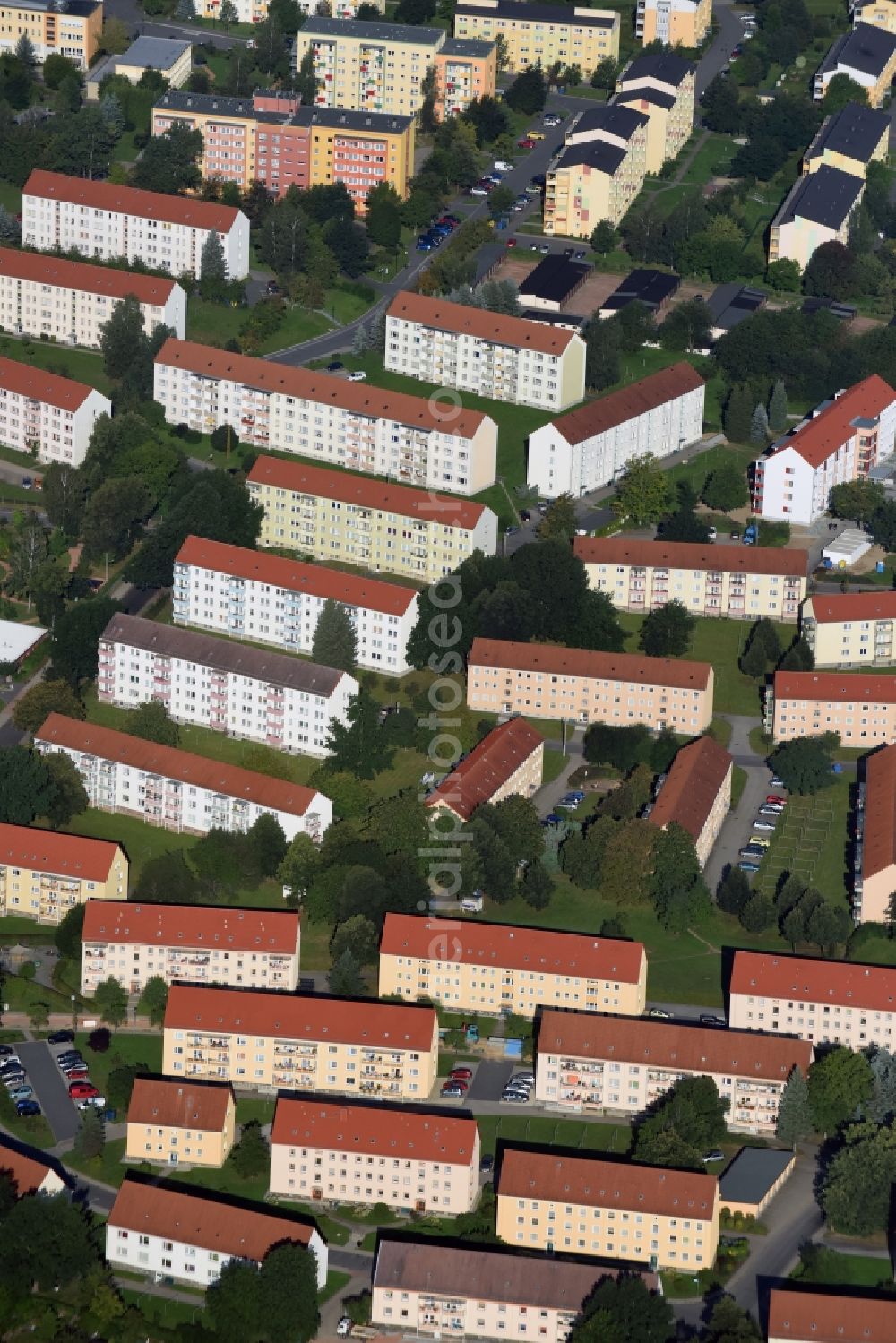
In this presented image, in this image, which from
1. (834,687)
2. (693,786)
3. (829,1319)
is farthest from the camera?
(834,687)

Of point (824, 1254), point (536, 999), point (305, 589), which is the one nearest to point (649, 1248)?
point (824, 1254)

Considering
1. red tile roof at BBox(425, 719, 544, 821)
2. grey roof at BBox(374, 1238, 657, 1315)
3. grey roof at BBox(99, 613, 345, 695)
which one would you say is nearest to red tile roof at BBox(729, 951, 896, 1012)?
red tile roof at BBox(425, 719, 544, 821)

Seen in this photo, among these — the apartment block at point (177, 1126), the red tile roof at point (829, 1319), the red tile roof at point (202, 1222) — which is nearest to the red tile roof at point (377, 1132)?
the apartment block at point (177, 1126)

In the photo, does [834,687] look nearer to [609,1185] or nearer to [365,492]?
[365,492]

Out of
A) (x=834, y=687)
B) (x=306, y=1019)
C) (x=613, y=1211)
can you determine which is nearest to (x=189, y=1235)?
(x=306, y=1019)

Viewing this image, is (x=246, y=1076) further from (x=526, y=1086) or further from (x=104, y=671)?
(x=104, y=671)

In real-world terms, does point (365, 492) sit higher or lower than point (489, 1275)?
higher

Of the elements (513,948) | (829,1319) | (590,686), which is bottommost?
(829,1319)
